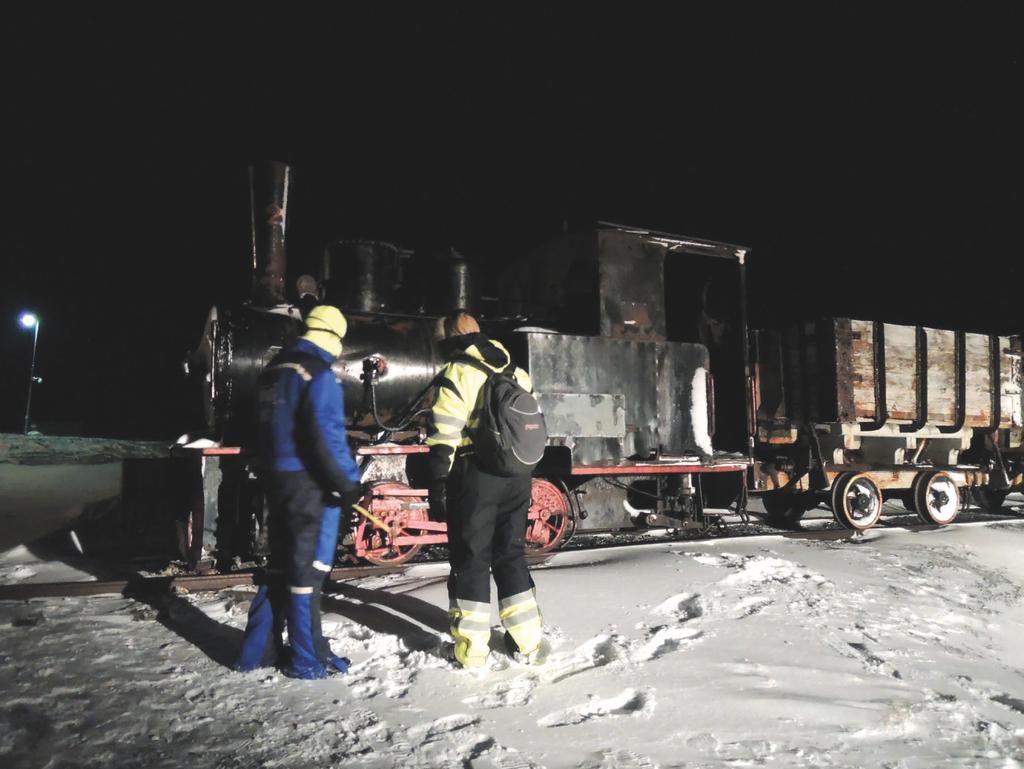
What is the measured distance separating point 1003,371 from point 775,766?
9.15m

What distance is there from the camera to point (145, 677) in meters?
2.84

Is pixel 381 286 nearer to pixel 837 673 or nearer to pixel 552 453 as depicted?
pixel 552 453

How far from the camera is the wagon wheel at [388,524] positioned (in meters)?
5.36

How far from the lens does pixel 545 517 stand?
5840 millimetres

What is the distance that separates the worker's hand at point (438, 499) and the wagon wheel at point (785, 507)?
20.5 ft

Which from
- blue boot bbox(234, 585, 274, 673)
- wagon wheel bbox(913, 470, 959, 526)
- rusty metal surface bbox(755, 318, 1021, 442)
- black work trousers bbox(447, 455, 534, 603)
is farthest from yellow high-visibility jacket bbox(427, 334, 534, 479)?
→ wagon wheel bbox(913, 470, 959, 526)

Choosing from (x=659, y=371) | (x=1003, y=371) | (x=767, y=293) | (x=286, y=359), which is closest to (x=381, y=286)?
(x=659, y=371)

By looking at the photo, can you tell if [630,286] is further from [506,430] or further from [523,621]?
[523,621]

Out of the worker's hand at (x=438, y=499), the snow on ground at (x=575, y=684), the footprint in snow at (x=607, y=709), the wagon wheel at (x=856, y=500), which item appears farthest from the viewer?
the wagon wheel at (x=856, y=500)

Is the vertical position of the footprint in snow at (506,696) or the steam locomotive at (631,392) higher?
the steam locomotive at (631,392)

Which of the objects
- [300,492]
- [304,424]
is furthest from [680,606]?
[304,424]

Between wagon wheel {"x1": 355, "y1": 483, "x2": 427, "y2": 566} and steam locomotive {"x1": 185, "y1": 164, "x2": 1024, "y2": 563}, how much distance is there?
2cm

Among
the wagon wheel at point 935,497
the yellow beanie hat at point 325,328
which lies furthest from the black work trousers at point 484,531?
the wagon wheel at point 935,497

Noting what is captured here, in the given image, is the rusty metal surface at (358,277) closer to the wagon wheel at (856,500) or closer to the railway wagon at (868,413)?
the railway wagon at (868,413)
